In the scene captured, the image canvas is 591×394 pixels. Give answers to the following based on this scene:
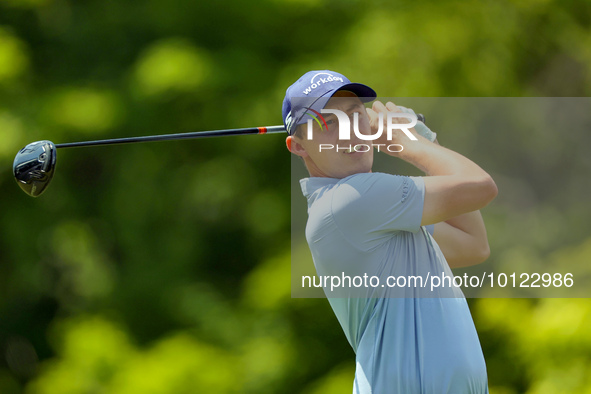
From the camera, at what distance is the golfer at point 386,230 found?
4.67ft

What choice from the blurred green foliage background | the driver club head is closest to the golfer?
the driver club head

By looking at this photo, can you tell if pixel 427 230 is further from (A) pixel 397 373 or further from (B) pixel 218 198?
(B) pixel 218 198

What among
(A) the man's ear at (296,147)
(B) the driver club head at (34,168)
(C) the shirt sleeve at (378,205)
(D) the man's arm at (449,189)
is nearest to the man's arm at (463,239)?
(D) the man's arm at (449,189)

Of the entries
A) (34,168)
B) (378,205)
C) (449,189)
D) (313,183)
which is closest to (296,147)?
(313,183)

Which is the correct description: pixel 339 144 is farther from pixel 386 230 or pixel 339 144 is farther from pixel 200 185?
pixel 200 185

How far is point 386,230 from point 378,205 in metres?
0.06

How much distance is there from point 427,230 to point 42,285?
3.02m

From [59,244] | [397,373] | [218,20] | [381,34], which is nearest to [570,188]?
[397,373]

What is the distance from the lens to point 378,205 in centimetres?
144

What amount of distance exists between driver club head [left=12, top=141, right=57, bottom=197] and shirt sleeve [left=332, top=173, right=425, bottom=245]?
850 mm

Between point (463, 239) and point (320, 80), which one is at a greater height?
point (320, 80)

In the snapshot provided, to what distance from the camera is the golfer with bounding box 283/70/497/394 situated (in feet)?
4.67

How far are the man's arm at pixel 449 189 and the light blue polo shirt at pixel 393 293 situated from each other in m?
0.03

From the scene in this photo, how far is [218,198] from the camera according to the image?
12.2ft
